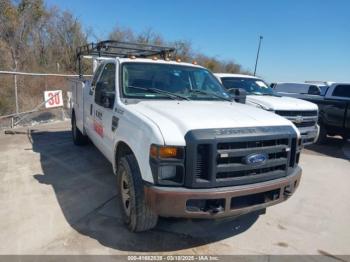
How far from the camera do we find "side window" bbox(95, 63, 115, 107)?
169 inches

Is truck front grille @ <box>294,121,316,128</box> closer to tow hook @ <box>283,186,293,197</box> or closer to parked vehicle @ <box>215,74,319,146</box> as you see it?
parked vehicle @ <box>215,74,319,146</box>

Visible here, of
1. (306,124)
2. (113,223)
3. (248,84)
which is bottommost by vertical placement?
(113,223)

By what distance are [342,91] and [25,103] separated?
10767mm

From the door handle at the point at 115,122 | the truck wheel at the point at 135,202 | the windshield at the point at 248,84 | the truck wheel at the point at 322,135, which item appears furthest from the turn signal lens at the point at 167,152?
the truck wheel at the point at 322,135

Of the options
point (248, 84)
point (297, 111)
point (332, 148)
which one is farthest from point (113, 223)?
point (332, 148)

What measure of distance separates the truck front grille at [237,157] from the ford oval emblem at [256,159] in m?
0.01

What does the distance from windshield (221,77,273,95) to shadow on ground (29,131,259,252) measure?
459cm

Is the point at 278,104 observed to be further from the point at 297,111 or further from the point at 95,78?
the point at 95,78

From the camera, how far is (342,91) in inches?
409

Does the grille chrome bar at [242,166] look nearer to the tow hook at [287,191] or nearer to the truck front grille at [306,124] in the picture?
the tow hook at [287,191]

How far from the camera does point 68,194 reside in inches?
187

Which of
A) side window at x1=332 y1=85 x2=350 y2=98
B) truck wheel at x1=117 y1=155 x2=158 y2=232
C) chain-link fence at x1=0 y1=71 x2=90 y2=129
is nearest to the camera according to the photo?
truck wheel at x1=117 y1=155 x2=158 y2=232

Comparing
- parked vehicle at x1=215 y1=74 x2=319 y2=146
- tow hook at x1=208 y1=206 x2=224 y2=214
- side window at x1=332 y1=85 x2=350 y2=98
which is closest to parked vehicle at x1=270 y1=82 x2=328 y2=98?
side window at x1=332 y1=85 x2=350 y2=98

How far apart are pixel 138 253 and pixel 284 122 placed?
2119mm
